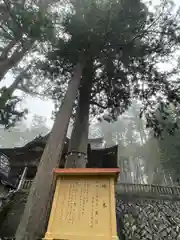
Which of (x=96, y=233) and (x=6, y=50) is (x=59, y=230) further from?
(x=6, y=50)

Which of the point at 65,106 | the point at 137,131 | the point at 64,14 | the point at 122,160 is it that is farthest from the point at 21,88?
the point at 137,131

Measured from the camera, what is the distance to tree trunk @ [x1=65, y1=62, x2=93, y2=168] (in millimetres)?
5195

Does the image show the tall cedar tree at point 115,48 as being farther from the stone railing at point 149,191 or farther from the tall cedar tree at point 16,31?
the stone railing at point 149,191

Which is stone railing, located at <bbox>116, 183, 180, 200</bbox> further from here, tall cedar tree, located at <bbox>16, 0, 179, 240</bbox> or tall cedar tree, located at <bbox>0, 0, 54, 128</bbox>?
tall cedar tree, located at <bbox>0, 0, 54, 128</bbox>

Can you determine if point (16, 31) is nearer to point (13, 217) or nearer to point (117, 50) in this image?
point (117, 50)

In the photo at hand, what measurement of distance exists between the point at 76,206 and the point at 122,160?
2159 cm

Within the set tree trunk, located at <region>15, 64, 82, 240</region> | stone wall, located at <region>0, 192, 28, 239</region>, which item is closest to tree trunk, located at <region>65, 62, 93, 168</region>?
tree trunk, located at <region>15, 64, 82, 240</region>

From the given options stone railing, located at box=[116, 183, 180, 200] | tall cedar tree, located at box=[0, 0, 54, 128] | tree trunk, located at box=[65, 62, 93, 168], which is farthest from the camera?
stone railing, located at box=[116, 183, 180, 200]

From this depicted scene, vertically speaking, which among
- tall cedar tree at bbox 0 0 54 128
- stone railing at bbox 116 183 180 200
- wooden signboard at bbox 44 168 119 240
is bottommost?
wooden signboard at bbox 44 168 119 240

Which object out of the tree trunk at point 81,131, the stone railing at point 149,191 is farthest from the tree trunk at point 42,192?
the stone railing at point 149,191

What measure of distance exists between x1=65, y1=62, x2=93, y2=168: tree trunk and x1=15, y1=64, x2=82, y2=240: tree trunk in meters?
1.33

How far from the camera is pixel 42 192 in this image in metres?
2.97

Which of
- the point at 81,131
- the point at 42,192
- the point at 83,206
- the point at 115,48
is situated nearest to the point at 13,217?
the point at 81,131

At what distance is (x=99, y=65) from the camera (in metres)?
7.79
